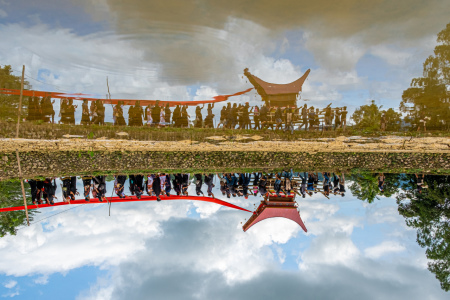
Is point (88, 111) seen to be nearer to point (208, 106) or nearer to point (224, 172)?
point (208, 106)

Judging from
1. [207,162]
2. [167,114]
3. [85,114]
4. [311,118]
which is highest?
[311,118]

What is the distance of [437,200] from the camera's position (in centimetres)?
1067

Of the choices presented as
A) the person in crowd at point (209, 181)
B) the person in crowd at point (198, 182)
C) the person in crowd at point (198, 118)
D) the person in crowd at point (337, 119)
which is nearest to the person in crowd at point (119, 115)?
the person in crowd at point (198, 118)

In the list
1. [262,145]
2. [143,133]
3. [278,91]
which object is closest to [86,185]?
[143,133]

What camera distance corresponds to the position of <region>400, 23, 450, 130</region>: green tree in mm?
12930

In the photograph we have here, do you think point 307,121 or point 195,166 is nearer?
point 195,166

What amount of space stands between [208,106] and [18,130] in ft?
22.1

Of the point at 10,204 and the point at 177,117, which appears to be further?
the point at 177,117

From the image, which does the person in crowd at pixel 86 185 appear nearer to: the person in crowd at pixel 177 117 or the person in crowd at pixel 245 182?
the person in crowd at pixel 177 117

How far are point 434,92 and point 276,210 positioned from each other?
11.8 m

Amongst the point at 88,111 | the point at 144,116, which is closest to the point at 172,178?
the point at 144,116

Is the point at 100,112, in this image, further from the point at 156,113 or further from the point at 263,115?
the point at 263,115

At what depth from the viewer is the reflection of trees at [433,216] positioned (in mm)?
10438

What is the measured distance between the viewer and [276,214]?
30.3ft
